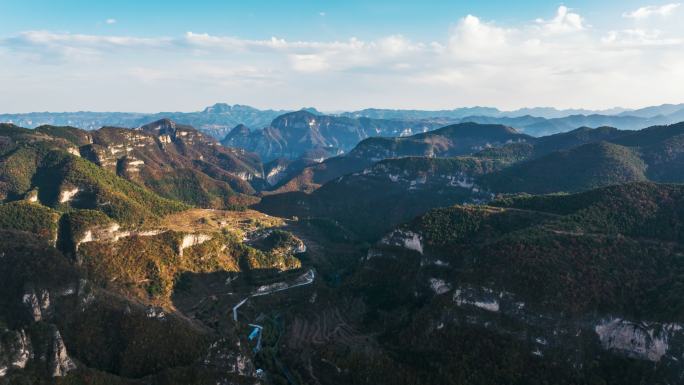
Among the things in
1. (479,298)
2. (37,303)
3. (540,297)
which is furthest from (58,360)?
(540,297)

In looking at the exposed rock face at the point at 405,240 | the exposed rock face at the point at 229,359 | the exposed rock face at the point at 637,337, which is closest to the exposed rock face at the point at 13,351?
the exposed rock face at the point at 229,359

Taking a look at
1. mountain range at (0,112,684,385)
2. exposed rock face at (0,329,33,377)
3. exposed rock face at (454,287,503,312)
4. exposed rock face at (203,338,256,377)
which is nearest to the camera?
exposed rock face at (0,329,33,377)

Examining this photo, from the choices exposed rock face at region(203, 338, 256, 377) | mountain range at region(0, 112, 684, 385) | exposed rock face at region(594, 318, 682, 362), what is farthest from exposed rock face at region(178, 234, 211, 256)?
exposed rock face at region(594, 318, 682, 362)

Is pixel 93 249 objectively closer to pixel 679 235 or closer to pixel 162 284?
pixel 162 284

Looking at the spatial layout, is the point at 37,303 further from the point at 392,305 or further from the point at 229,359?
the point at 392,305

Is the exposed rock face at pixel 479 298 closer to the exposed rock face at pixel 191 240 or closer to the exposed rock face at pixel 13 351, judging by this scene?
the exposed rock face at pixel 13 351

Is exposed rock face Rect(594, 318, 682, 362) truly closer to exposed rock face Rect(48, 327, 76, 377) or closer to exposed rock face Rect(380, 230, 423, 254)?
exposed rock face Rect(380, 230, 423, 254)

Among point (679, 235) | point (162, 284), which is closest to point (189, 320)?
point (162, 284)

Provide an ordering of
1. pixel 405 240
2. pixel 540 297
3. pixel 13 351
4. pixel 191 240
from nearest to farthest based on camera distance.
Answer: pixel 13 351
pixel 540 297
pixel 405 240
pixel 191 240

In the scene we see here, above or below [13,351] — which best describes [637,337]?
below
